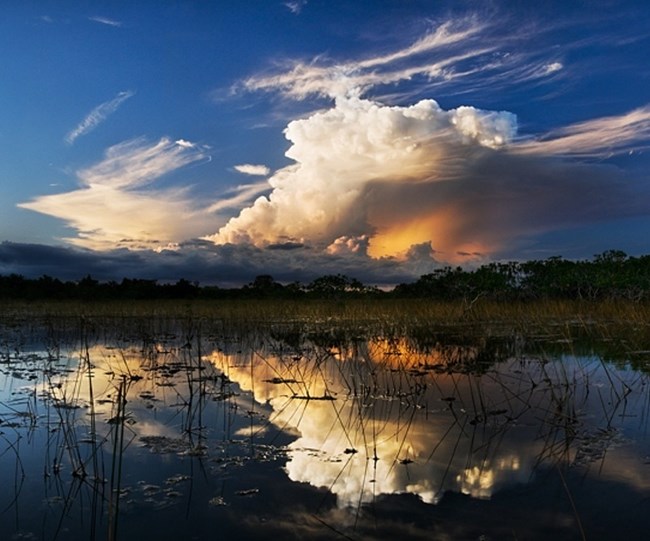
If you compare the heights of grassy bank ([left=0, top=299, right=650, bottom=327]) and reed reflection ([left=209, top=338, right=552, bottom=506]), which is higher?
grassy bank ([left=0, top=299, right=650, bottom=327])

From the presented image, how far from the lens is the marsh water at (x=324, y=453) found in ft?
12.7

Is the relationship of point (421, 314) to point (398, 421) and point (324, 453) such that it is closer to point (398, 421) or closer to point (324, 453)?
point (398, 421)

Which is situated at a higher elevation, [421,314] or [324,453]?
[421,314]

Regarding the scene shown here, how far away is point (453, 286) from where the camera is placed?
43.8m

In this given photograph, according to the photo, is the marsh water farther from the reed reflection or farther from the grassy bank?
the grassy bank

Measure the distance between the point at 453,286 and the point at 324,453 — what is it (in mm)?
39873

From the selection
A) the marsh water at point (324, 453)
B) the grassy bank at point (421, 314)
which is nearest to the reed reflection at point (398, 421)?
the marsh water at point (324, 453)

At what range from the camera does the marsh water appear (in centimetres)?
386

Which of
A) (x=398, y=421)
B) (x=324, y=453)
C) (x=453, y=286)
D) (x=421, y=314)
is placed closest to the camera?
(x=324, y=453)

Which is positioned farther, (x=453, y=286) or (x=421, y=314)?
(x=453, y=286)

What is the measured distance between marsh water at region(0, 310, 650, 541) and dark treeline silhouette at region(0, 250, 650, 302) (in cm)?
2567

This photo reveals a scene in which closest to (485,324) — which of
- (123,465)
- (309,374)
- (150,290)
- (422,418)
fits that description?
(309,374)

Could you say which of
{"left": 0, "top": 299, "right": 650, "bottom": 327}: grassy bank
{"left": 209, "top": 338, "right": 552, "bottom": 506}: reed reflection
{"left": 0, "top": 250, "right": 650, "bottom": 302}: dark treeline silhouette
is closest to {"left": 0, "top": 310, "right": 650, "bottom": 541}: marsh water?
{"left": 209, "top": 338, "right": 552, "bottom": 506}: reed reflection

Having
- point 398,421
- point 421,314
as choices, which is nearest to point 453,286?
point 421,314
